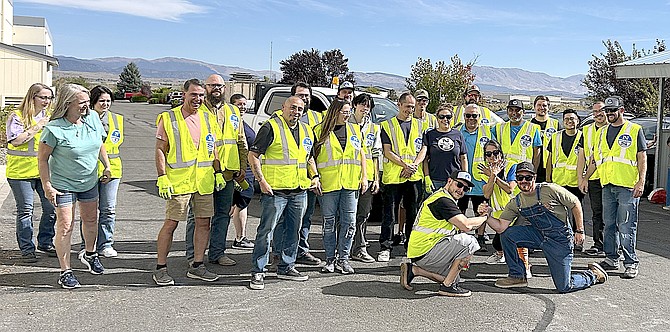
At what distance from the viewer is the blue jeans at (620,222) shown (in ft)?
25.1

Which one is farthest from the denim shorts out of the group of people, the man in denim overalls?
the man in denim overalls

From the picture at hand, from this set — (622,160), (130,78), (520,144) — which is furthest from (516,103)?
(130,78)

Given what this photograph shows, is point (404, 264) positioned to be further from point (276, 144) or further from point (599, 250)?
point (599, 250)

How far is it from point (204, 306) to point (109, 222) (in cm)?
213

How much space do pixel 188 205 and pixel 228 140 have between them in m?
0.85

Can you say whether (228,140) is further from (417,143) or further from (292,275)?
(417,143)

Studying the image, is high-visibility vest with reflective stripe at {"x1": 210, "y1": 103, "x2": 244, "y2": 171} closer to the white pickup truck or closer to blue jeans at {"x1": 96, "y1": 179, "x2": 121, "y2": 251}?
blue jeans at {"x1": 96, "y1": 179, "x2": 121, "y2": 251}

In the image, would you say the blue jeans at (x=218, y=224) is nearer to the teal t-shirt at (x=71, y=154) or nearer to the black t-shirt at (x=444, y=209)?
the teal t-shirt at (x=71, y=154)

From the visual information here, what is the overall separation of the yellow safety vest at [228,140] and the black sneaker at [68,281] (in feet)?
5.62

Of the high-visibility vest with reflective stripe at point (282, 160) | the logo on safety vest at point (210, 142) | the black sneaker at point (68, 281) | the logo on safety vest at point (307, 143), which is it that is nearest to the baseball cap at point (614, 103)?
the logo on safety vest at point (307, 143)

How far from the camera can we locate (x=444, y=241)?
6875 millimetres

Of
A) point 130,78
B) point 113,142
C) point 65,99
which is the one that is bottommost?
point 113,142

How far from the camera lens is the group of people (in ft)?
22.2

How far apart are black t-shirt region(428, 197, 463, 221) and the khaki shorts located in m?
2.11
